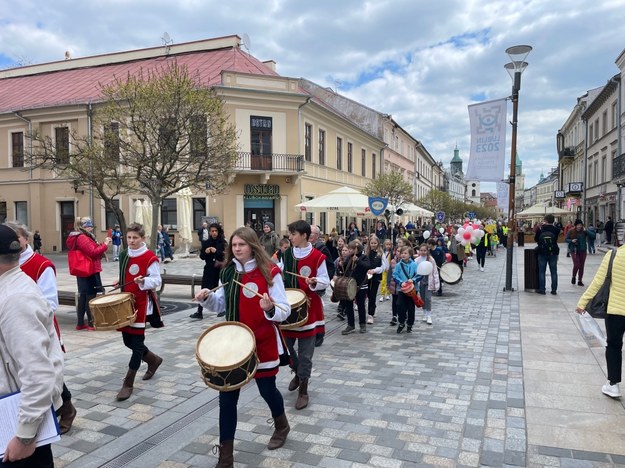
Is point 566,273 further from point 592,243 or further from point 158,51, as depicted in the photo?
point 158,51

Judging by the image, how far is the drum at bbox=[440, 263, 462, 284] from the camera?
12.0 meters

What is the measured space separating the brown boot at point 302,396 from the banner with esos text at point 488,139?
8.62 m

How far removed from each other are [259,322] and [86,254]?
529 cm

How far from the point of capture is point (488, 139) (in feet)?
38.8

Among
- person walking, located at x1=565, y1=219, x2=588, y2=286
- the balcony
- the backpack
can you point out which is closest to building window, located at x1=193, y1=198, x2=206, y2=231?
person walking, located at x1=565, y1=219, x2=588, y2=286

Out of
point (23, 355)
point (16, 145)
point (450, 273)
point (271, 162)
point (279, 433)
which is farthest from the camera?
point (16, 145)

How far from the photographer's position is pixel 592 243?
79.7 feet

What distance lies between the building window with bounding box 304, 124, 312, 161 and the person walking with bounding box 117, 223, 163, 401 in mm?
22451

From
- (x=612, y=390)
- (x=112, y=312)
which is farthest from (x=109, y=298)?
(x=612, y=390)

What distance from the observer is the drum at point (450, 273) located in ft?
39.5

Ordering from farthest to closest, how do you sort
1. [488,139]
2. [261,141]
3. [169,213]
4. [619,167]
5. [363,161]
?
1. [363,161]
2. [619,167]
3. [169,213]
4. [261,141]
5. [488,139]

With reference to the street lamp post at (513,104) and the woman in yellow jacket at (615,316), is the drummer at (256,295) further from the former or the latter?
the street lamp post at (513,104)

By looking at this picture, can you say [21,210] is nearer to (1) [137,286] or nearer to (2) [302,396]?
(1) [137,286]

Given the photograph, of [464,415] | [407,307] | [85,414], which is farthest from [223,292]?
[407,307]
